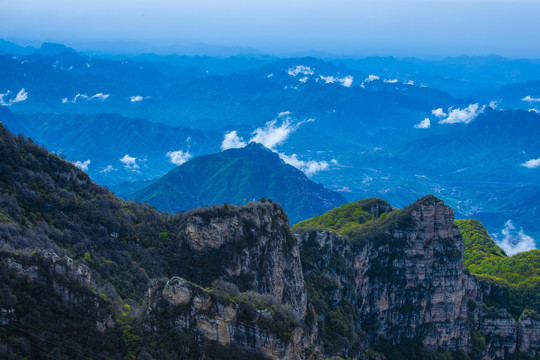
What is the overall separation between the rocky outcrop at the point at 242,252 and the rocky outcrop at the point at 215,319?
1251 cm

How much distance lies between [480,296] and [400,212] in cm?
1542

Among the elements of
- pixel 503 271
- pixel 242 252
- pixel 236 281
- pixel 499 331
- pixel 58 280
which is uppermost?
pixel 503 271

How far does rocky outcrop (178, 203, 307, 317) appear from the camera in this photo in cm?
4591

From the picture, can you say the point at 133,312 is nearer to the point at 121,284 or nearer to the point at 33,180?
the point at 121,284

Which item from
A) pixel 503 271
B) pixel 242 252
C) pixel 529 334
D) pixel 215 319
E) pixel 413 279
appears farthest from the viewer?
pixel 503 271

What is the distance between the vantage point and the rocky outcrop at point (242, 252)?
1807 inches

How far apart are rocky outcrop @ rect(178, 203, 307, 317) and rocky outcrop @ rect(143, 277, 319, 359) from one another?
1251 centimetres

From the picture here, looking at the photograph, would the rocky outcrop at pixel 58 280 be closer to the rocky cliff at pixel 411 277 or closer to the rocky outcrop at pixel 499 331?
the rocky cliff at pixel 411 277

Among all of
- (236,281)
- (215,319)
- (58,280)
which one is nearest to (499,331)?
(236,281)

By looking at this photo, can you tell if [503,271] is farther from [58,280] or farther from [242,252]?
[58,280]

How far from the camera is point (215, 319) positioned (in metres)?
31.5

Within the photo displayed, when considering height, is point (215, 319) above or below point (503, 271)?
below

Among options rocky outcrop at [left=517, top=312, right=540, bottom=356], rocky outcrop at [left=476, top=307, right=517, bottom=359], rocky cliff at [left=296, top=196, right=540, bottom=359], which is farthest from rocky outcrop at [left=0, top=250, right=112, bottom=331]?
rocky outcrop at [left=517, top=312, right=540, bottom=356]

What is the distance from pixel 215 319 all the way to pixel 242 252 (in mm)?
15508
